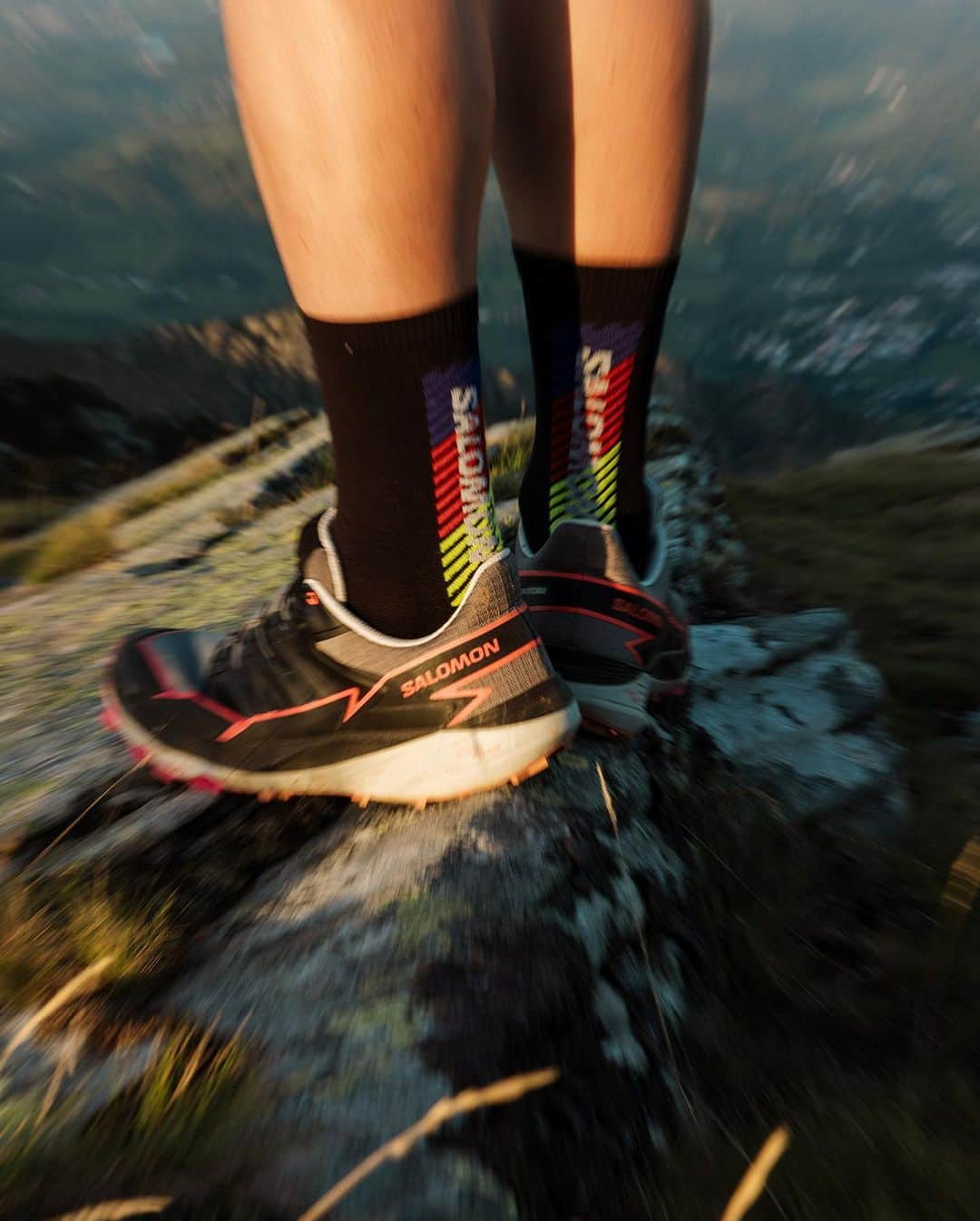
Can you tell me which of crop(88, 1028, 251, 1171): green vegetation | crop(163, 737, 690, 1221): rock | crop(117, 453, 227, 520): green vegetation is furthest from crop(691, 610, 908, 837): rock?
crop(117, 453, 227, 520): green vegetation

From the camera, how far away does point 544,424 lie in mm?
1206

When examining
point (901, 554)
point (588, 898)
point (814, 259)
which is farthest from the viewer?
point (814, 259)

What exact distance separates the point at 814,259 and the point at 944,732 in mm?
112598

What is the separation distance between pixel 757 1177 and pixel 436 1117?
0.85 ft

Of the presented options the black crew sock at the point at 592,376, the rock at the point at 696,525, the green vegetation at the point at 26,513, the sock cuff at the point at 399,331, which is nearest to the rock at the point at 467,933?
the black crew sock at the point at 592,376

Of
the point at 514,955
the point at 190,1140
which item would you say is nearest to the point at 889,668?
the point at 514,955

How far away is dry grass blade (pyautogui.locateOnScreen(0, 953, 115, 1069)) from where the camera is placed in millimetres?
635

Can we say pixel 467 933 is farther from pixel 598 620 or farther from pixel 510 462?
pixel 510 462

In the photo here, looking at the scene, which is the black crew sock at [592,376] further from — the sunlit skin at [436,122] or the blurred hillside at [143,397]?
the blurred hillside at [143,397]

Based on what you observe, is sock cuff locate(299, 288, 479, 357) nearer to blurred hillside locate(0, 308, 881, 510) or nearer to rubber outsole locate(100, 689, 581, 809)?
rubber outsole locate(100, 689, 581, 809)

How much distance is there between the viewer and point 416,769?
0.94m

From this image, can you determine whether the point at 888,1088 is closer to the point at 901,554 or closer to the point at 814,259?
the point at 901,554

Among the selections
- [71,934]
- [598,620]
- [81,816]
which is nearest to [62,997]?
[71,934]

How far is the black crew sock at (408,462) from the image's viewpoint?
32.0 inches
